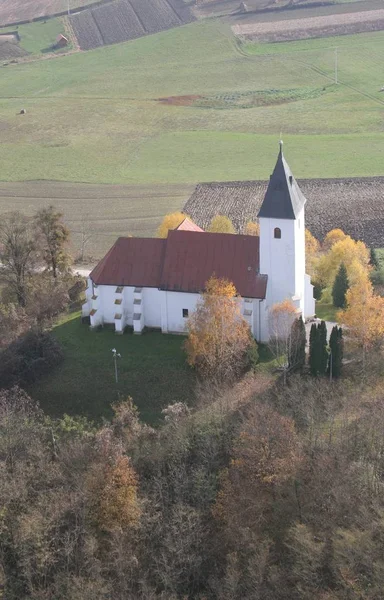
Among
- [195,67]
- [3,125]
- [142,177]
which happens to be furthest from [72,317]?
[195,67]

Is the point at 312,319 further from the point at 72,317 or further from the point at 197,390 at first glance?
the point at 72,317

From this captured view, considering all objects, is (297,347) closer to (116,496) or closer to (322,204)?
(116,496)

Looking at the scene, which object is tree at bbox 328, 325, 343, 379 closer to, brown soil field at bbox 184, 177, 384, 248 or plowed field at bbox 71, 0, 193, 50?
brown soil field at bbox 184, 177, 384, 248

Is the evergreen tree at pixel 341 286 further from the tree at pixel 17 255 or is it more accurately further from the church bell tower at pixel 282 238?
the tree at pixel 17 255

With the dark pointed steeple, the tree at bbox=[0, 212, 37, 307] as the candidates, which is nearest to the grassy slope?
the tree at bbox=[0, 212, 37, 307]

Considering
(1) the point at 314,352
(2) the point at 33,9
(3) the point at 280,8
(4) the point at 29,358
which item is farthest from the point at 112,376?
(2) the point at 33,9

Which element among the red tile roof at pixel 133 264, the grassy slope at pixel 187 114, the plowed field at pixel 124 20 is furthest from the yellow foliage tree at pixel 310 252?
the plowed field at pixel 124 20
